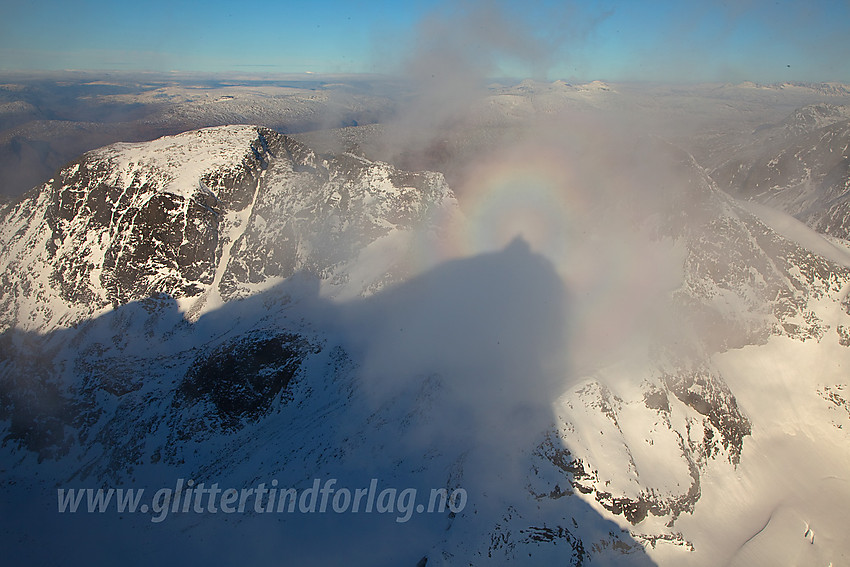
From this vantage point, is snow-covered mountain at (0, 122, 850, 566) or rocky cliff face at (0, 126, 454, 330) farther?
rocky cliff face at (0, 126, 454, 330)

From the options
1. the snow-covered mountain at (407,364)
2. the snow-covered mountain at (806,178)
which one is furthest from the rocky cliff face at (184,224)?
the snow-covered mountain at (806,178)

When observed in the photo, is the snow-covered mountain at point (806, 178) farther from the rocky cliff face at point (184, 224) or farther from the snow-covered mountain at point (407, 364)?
the rocky cliff face at point (184, 224)

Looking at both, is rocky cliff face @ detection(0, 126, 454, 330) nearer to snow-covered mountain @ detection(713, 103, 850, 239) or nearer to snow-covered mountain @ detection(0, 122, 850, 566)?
snow-covered mountain @ detection(0, 122, 850, 566)

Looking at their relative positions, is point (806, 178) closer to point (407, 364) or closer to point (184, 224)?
point (407, 364)

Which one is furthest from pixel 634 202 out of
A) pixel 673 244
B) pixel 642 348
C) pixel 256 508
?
pixel 256 508

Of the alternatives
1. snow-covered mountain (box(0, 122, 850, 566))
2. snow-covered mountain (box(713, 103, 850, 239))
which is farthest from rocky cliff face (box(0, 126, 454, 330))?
snow-covered mountain (box(713, 103, 850, 239))

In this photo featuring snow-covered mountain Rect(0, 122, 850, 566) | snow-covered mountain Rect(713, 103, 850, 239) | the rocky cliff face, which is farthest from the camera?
snow-covered mountain Rect(713, 103, 850, 239)

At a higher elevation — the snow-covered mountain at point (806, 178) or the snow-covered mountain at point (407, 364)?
the snow-covered mountain at point (806, 178)

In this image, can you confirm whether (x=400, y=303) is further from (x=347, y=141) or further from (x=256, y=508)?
(x=347, y=141)
